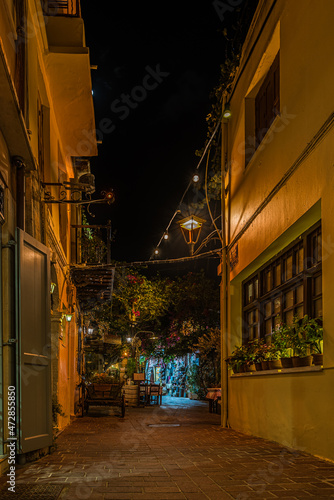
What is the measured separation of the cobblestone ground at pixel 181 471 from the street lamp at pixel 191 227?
195 inches

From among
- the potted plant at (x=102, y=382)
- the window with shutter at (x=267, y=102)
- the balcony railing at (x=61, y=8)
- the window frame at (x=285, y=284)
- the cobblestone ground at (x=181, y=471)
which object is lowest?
the potted plant at (x=102, y=382)

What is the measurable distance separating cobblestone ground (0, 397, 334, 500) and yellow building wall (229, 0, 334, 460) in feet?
1.57

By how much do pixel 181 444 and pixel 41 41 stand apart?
7222 millimetres

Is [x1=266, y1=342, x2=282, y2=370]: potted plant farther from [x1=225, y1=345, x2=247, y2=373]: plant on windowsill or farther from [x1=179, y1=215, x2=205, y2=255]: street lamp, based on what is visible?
[x1=179, y1=215, x2=205, y2=255]: street lamp

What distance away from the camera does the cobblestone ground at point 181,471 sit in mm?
4457

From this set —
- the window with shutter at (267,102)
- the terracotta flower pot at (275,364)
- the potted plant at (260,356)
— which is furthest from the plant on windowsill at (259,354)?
the window with shutter at (267,102)

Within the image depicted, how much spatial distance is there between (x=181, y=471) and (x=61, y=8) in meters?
8.58

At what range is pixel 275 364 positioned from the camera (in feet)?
25.5

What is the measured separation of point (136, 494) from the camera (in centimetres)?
443

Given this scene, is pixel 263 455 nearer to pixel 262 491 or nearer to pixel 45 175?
pixel 262 491

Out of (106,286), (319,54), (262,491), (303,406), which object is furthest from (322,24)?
(106,286)

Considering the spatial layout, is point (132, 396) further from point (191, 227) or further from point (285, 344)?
point (285, 344)

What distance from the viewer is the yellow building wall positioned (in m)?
5.91

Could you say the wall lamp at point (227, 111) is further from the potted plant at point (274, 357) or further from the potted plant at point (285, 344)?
the potted plant at point (274, 357)
